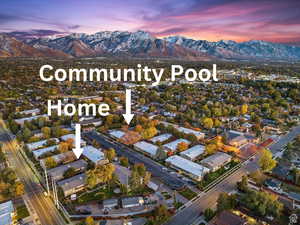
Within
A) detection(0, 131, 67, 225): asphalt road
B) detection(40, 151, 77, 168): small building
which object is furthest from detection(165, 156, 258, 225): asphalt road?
detection(40, 151, 77, 168): small building

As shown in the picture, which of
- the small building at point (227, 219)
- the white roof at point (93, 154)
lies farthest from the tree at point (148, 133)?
the small building at point (227, 219)

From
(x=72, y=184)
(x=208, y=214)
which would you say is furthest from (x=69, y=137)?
(x=208, y=214)

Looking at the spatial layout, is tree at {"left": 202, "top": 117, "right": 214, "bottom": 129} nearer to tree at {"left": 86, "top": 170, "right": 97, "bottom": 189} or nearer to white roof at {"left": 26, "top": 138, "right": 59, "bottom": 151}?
tree at {"left": 86, "top": 170, "right": 97, "bottom": 189}

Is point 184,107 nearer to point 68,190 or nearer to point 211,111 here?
point 211,111

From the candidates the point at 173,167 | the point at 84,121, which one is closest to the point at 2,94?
the point at 84,121

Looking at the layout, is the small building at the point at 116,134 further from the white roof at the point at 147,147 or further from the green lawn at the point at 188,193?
the green lawn at the point at 188,193

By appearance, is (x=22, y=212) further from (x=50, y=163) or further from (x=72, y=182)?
(x=50, y=163)
